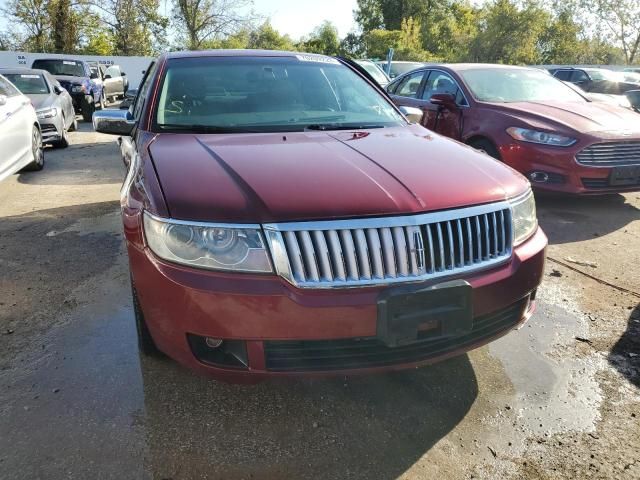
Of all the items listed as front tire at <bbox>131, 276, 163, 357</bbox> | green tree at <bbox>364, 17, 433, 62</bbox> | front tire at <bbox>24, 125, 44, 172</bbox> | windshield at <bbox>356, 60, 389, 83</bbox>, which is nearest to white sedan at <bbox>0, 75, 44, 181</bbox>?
front tire at <bbox>24, 125, 44, 172</bbox>

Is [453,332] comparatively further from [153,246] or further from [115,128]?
[115,128]

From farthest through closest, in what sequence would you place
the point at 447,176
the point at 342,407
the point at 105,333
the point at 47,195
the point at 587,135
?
1. the point at 47,195
2. the point at 587,135
3. the point at 105,333
4. the point at 342,407
5. the point at 447,176

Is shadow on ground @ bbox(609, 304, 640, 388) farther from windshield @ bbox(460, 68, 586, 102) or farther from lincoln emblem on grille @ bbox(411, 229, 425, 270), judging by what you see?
windshield @ bbox(460, 68, 586, 102)

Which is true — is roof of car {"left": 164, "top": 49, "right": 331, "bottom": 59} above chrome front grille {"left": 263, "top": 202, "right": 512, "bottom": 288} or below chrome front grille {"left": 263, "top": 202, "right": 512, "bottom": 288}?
above

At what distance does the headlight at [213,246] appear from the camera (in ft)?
6.03

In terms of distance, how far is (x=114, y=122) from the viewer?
135 inches

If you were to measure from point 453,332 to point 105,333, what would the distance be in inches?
77.8

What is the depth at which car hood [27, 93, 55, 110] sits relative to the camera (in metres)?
8.53

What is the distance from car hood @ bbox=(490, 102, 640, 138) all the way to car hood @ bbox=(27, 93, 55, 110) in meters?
7.25

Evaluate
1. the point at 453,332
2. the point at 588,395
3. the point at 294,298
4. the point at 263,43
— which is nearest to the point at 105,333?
the point at 294,298

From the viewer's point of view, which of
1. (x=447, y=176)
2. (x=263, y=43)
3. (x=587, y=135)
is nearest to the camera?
(x=447, y=176)

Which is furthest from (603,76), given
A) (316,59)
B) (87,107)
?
(87,107)

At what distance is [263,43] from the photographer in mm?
44531

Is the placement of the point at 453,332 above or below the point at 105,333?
above
